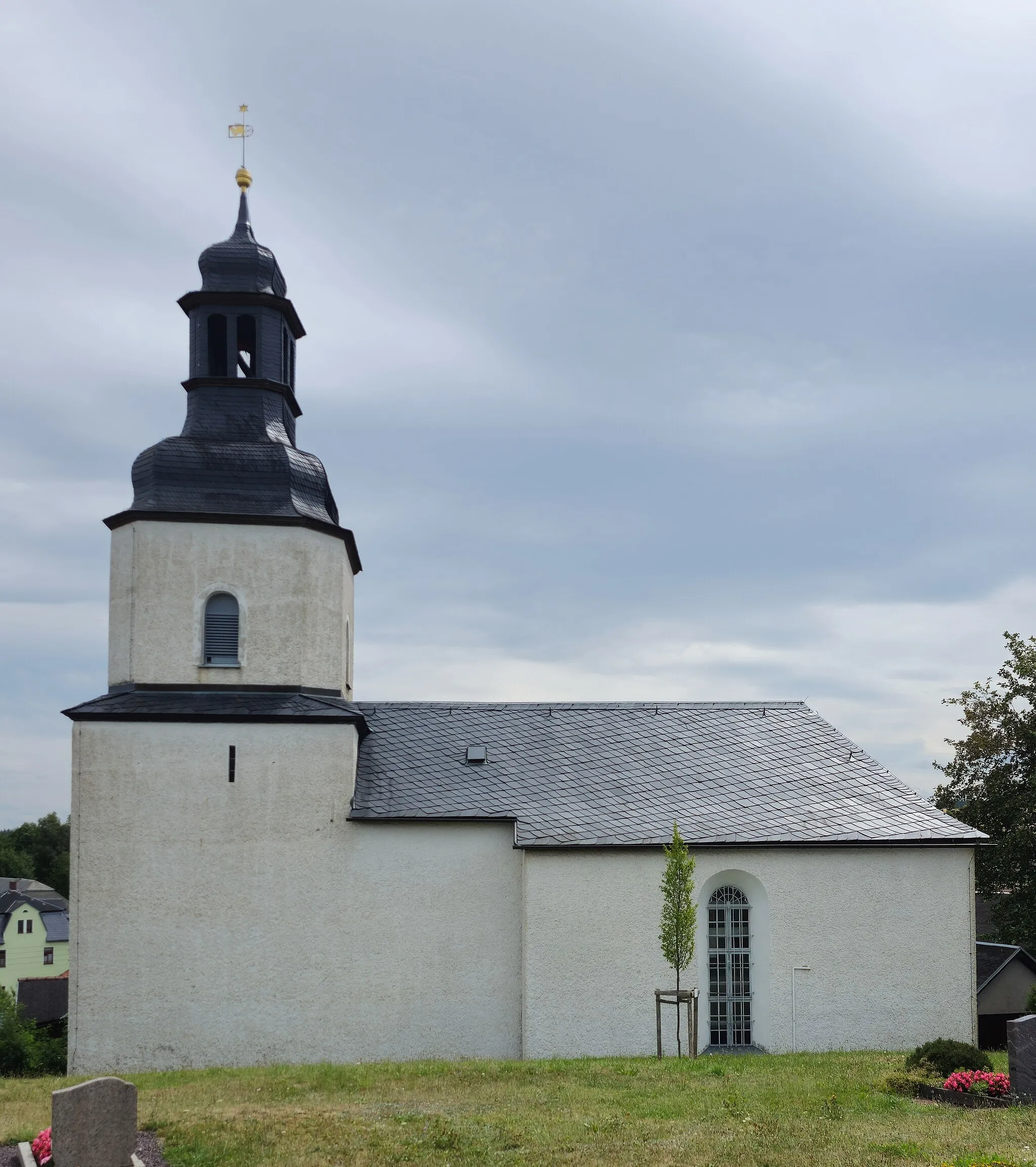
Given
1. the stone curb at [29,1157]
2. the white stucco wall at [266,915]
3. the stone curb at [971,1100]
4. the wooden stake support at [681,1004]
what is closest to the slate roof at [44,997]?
the white stucco wall at [266,915]

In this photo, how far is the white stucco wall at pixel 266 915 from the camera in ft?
64.6

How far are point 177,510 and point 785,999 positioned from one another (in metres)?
15.0

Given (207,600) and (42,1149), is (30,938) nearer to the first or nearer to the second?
(207,600)

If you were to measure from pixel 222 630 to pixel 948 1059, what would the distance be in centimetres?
1459

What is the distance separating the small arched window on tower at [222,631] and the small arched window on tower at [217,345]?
16.6ft

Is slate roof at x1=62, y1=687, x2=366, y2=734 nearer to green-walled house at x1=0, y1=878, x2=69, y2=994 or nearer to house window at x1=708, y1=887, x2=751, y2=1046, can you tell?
house window at x1=708, y1=887, x2=751, y2=1046

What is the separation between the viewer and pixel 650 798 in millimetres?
21969

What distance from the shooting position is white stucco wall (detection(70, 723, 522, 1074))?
1969cm

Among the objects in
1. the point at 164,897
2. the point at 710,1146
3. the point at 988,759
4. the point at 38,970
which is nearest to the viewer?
the point at 710,1146

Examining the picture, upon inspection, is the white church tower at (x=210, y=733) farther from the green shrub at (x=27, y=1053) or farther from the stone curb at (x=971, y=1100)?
the stone curb at (x=971, y=1100)

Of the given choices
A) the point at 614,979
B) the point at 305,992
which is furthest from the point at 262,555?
the point at 614,979

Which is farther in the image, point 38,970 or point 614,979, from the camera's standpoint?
point 38,970

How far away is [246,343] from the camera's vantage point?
23.5 m

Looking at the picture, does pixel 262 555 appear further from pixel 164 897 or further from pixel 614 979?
pixel 614 979
